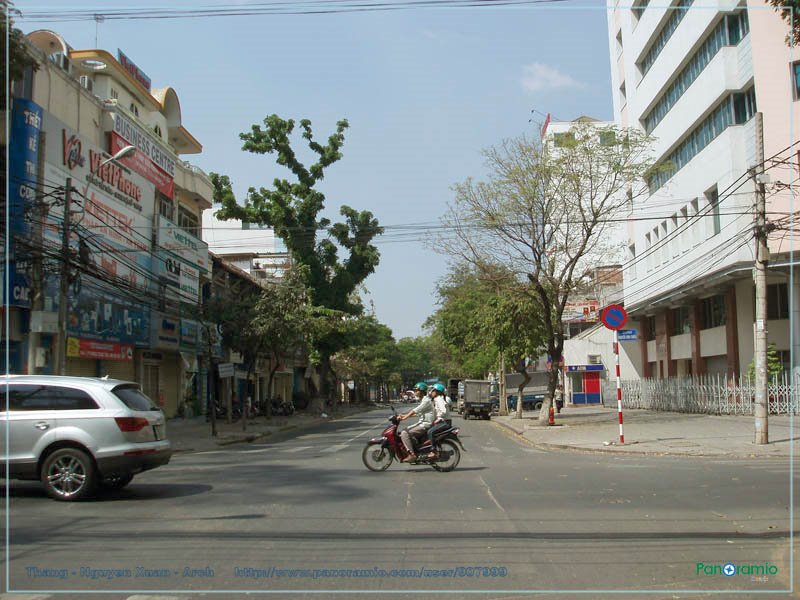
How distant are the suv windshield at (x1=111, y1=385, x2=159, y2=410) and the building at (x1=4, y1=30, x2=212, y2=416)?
316 inches

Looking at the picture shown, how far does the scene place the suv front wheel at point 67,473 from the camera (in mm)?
10406

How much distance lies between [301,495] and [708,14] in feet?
94.8

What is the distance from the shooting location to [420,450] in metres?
14.0

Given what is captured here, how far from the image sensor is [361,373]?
77875 mm

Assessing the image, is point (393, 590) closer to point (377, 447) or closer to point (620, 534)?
point (620, 534)

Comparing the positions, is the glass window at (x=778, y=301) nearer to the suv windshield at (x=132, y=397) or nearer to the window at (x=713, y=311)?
the window at (x=713, y=311)

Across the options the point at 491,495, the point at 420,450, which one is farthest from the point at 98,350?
the point at 491,495

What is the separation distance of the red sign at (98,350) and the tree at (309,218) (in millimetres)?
13691

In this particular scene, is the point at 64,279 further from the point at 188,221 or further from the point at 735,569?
the point at 188,221

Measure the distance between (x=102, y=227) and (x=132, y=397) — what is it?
18.5 m

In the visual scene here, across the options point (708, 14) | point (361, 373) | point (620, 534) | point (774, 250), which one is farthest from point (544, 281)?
point (361, 373)

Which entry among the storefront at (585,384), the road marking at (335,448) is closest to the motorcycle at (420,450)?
the road marking at (335,448)

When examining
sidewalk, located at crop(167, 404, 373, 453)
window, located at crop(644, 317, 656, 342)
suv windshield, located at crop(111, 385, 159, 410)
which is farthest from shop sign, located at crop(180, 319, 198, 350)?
window, located at crop(644, 317, 656, 342)

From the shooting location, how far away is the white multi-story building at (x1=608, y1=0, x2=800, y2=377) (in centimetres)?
2642
